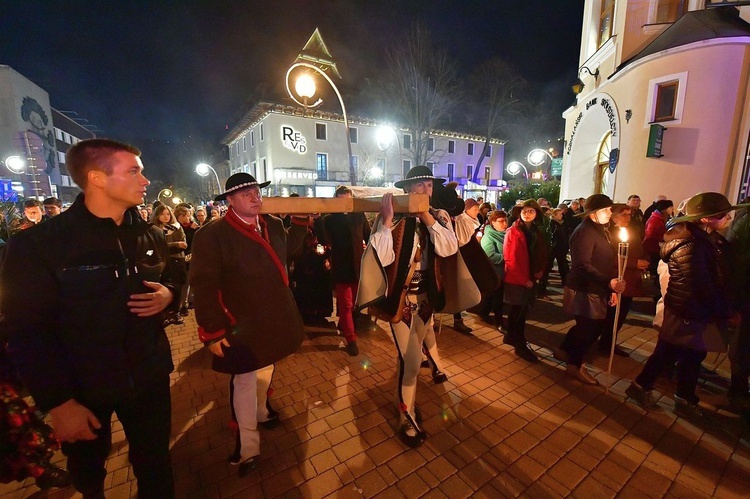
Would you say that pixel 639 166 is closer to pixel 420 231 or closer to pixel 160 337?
pixel 420 231

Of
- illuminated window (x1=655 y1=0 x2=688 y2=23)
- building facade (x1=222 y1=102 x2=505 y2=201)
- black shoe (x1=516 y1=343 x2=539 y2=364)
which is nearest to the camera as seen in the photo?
black shoe (x1=516 y1=343 x2=539 y2=364)

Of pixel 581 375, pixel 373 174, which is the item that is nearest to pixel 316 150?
pixel 373 174

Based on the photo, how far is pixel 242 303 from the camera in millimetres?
2527

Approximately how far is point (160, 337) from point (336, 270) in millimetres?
3001

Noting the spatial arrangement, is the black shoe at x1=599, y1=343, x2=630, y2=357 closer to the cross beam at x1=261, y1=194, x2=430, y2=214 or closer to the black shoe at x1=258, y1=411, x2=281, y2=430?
the cross beam at x1=261, y1=194, x2=430, y2=214

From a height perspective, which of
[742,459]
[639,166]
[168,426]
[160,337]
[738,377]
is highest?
[639,166]

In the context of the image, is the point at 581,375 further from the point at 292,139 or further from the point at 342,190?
the point at 292,139

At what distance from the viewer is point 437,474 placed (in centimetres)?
267

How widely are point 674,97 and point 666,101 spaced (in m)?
0.25

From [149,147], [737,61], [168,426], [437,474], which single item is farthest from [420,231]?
[149,147]

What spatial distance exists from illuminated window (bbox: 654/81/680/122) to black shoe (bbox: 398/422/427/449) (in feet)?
42.3

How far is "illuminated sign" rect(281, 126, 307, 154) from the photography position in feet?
97.0

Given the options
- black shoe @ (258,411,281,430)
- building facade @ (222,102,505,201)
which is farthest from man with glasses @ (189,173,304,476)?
building facade @ (222,102,505,201)

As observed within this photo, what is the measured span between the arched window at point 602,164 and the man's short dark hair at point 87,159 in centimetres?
1593
